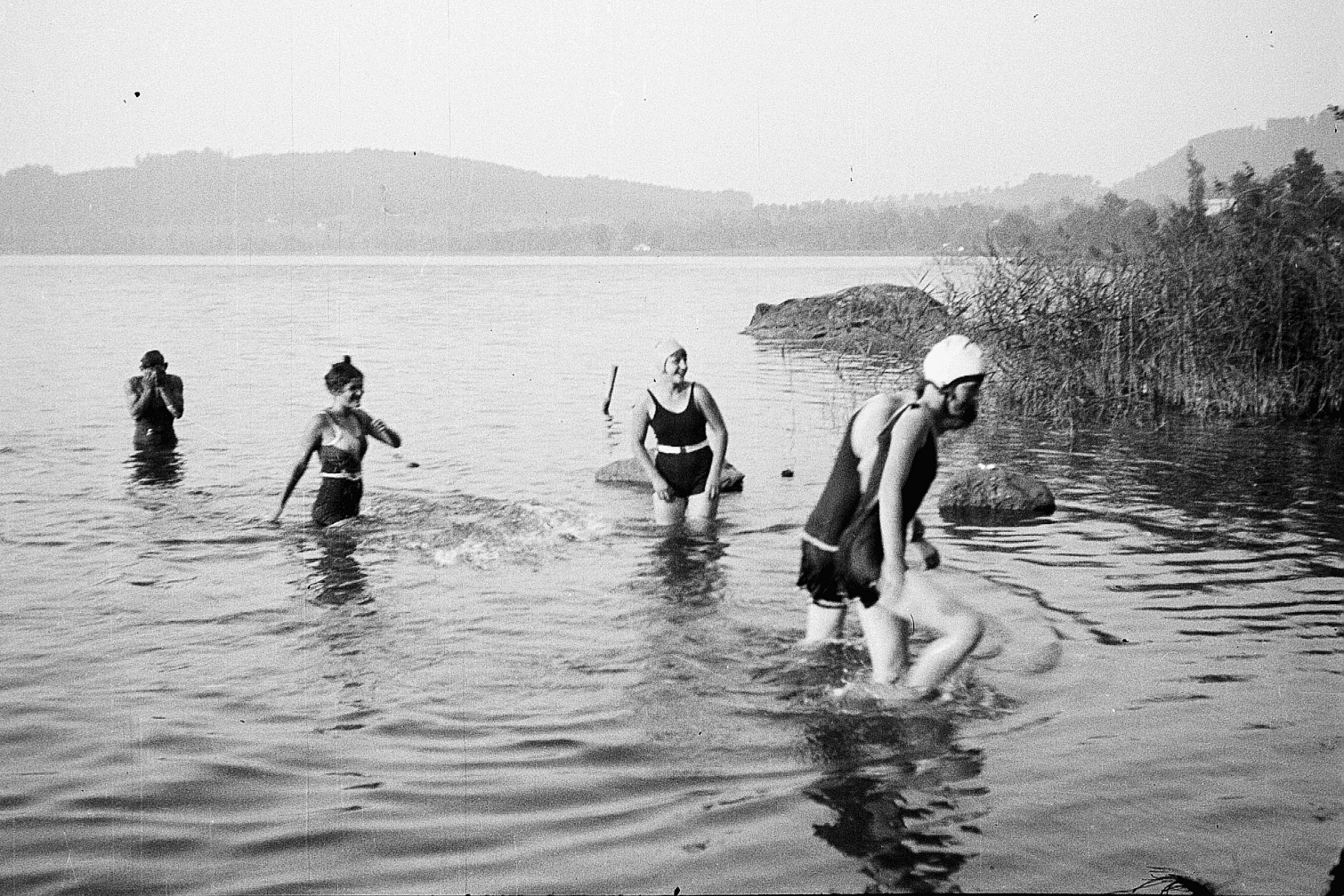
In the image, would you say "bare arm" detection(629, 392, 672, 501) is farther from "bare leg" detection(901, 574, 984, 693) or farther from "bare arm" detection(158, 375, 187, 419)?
"bare arm" detection(158, 375, 187, 419)

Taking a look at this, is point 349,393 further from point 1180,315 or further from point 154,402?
point 1180,315

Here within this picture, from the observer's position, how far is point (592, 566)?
11500 millimetres

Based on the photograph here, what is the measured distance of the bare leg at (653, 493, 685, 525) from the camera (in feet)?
39.5

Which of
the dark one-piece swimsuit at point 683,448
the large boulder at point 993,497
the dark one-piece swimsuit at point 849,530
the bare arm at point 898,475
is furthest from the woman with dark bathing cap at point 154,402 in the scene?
the bare arm at point 898,475

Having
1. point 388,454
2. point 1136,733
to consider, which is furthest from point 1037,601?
point 388,454

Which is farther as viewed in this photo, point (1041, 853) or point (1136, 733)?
point (1136, 733)

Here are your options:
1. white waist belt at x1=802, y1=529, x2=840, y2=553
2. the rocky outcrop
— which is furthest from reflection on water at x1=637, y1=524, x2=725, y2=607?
the rocky outcrop

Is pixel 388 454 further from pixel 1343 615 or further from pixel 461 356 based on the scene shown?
pixel 461 356

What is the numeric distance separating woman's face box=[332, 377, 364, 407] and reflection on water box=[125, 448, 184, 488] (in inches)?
229

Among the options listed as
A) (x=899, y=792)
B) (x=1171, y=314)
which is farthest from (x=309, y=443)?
(x=1171, y=314)

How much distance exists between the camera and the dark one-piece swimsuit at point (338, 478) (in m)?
11.5

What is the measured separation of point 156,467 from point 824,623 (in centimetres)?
1259

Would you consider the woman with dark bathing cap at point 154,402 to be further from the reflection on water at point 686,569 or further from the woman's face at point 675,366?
the woman's face at point 675,366

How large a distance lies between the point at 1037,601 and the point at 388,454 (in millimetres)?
11420
